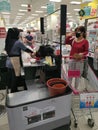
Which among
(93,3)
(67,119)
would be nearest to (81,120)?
(67,119)

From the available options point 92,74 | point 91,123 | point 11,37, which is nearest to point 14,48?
point 11,37

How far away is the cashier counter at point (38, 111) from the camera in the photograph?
5.17ft

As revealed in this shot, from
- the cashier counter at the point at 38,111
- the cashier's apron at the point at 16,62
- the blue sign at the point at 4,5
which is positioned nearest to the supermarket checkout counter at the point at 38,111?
the cashier counter at the point at 38,111

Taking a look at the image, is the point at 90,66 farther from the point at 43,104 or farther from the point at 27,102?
the point at 27,102

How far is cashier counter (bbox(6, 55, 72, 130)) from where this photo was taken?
5.17 ft

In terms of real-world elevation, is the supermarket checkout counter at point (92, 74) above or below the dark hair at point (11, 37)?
below

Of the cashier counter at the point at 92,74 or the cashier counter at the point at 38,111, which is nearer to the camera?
the cashier counter at the point at 38,111

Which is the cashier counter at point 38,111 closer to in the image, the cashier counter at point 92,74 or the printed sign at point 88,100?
the printed sign at point 88,100

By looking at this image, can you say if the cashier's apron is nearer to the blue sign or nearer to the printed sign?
the blue sign

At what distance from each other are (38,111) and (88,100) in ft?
1.98

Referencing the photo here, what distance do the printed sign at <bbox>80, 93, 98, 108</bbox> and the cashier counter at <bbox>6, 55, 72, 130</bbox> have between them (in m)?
0.15

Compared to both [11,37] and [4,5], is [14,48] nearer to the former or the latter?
[11,37]

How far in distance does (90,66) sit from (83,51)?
3.40ft

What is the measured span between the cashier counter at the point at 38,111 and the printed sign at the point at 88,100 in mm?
155
